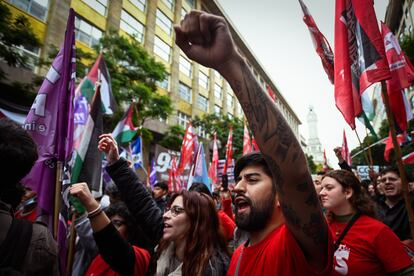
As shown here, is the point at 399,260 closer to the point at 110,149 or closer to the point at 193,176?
the point at 110,149

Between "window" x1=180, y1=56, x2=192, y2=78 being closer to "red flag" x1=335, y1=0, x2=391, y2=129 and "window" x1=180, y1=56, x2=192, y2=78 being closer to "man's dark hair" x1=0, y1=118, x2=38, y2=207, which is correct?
"red flag" x1=335, y1=0, x2=391, y2=129

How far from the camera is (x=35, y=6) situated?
1320 centimetres

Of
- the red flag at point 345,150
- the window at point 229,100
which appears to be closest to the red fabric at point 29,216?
the red flag at point 345,150

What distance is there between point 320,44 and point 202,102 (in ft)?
83.7

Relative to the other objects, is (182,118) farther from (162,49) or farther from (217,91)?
(217,91)

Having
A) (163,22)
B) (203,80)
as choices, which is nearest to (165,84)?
(163,22)

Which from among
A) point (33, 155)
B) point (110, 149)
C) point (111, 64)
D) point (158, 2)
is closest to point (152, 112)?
point (111, 64)

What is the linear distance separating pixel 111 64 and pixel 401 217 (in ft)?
37.4

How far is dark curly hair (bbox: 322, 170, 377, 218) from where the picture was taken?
7.41 ft

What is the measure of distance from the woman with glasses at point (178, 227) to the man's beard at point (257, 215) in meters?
0.70

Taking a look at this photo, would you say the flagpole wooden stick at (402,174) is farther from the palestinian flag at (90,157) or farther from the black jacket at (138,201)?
the palestinian flag at (90,157)

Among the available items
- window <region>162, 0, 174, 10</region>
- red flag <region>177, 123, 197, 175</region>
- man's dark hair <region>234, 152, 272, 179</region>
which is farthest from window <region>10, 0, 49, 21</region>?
man's dark hair <region>234, 152, 272, 179</region>

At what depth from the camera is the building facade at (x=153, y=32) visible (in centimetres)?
1344

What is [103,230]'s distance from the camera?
6.60ft
